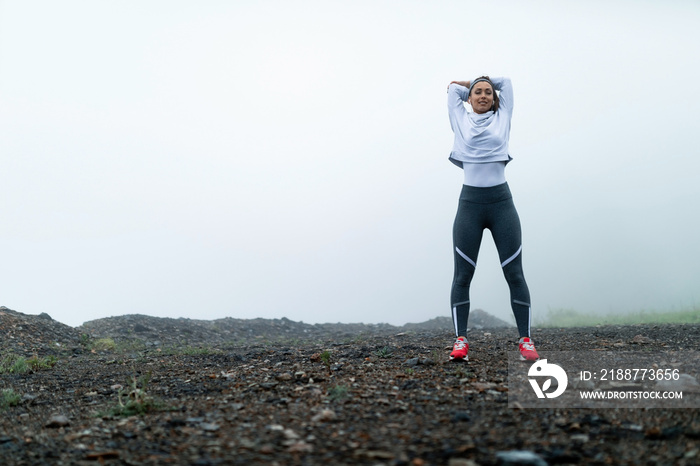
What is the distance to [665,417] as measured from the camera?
3773mm

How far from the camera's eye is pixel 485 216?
611 cm

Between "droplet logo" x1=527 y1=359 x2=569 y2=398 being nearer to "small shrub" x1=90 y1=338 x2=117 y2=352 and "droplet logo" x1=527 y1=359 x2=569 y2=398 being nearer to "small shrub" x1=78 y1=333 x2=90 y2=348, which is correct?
"small shrub" x1=90 y1=338 x2=117 y2=352

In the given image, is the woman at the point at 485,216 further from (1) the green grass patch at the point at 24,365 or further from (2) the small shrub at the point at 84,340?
(2) the small shrub at the point at 84,340

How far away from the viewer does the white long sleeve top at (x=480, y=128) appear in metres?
6.12

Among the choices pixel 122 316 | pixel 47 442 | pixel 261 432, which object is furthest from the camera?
pixel 122 316

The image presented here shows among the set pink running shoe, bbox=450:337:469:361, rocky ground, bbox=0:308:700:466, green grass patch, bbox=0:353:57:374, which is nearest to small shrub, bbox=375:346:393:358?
rocky ground, bbox=0:308:700:466

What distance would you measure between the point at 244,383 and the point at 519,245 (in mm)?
3210

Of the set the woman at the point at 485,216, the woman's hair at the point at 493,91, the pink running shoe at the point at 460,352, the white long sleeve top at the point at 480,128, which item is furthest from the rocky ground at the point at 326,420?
the woman's hair at the point at 493,91

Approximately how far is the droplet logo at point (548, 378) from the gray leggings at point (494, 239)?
0.94 metres

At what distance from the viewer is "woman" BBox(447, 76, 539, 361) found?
606 centimetres

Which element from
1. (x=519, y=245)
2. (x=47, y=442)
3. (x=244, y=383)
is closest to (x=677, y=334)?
(x=519, y=245)

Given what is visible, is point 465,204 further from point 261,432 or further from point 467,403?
point 261,432

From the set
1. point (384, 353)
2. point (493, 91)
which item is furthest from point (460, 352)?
point (493, 91)

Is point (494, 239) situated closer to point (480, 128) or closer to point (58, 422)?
point (480, 128)
